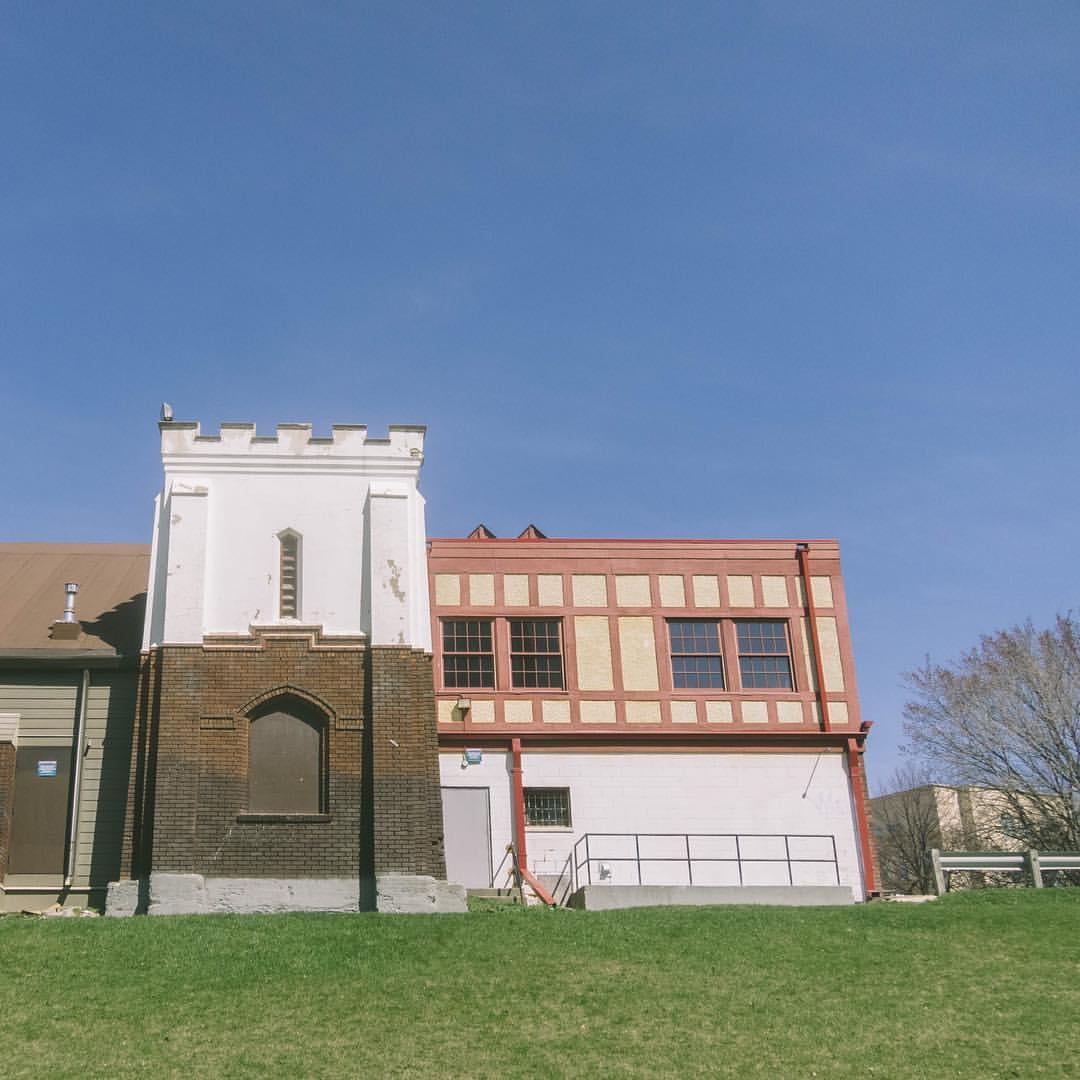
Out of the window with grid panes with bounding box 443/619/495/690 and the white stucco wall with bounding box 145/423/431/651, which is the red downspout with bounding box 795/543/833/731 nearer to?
the window with grid panes with bounding box 443/619/495/690

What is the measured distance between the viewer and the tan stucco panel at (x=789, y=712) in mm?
25578

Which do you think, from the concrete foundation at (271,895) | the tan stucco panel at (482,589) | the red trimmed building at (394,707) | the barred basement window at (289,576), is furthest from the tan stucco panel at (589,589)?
the concrete foundation at (271,895)

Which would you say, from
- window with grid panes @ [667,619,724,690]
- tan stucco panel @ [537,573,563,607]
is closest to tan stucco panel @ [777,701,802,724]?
window with grid panes @ [667,619,724,690]

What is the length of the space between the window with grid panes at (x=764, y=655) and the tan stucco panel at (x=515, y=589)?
445 cm

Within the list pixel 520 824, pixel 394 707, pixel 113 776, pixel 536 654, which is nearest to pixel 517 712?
pixel 536 654

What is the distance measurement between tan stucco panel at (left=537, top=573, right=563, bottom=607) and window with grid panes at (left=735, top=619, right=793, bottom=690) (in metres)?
3.76

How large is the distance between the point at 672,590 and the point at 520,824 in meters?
5.84

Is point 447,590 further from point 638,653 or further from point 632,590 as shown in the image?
point 638,653

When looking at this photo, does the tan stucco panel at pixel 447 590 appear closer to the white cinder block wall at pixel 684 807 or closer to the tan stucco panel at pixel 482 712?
the tan stucco panel at pixel 482 712

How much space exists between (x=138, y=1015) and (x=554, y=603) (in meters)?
13.7

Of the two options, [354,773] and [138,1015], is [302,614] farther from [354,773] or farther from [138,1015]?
[138,1015]

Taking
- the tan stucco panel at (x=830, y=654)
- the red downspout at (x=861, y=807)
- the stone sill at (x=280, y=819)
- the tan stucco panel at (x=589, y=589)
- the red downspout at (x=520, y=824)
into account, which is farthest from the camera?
the tan stucco panel at (x=589, y=589)

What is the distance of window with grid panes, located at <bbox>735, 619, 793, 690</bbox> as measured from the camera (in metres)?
26.0

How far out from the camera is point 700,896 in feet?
71.2
